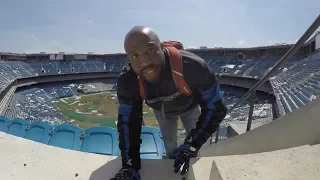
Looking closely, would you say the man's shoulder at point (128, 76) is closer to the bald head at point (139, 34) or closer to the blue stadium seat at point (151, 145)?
the bald head at point (139, 34)

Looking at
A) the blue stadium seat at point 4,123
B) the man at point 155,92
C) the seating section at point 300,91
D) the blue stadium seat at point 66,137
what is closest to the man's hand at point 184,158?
the man at point 155,92

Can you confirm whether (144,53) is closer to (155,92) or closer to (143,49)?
(143,49)

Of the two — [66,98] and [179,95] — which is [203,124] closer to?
[179,95]

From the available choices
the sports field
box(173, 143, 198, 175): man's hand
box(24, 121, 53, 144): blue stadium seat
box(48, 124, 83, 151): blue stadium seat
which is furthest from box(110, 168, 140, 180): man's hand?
the sports field

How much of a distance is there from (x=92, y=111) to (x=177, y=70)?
2027cm

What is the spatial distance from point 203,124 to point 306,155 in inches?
27.0

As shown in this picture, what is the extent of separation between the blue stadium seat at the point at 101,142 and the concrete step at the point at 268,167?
8.14 ft

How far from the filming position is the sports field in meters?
17.4

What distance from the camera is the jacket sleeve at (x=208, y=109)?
1788 millimetres

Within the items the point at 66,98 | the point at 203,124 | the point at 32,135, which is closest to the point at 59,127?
the point at 32,135

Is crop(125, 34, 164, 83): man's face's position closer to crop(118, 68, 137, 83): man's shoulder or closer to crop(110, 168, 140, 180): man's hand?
crop(118, 68, 137, 83): man's shoulder

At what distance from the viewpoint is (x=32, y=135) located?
477 centimetres

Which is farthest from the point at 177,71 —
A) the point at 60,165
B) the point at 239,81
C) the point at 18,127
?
the point at 239,81

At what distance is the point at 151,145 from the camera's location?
4070 mm
